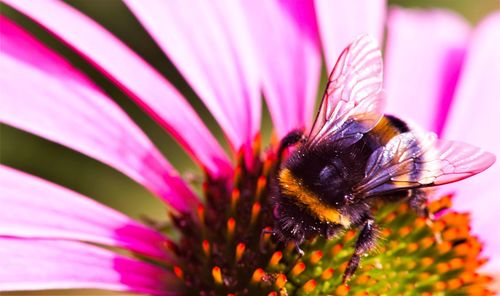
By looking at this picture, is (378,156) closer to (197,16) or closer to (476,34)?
(197,16)

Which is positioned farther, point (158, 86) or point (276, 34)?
point (276, 34)

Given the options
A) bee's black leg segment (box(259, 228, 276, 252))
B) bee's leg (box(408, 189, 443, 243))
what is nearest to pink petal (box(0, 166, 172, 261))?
bee's black leg segment (box(259, 228, 276, 252))

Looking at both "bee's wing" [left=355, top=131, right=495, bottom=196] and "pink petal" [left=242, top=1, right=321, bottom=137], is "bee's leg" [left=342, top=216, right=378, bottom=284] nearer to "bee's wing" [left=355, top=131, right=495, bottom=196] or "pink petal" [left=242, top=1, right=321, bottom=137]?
"bee's wing" [left=355, top=131, right=495, bottom=196]

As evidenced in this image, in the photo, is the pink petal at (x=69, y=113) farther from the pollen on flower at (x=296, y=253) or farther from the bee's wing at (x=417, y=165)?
the bee's wing at (x=417, y=165)

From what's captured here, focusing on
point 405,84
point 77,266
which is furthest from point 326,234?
point 405,84

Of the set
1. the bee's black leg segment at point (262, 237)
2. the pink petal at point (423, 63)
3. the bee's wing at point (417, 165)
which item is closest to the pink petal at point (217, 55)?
the bee's black leg segment at point (262, 237)

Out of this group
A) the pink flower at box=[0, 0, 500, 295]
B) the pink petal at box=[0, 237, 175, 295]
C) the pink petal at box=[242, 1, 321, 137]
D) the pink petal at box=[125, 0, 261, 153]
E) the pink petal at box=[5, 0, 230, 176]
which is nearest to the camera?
the pink petal at box=[0, 237, 175, 295]
